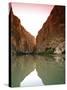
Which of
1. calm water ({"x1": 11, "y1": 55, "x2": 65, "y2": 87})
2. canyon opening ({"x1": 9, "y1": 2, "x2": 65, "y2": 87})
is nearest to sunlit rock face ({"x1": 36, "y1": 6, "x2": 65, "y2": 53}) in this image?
canyon opening ({"x1": 9, "y1": 2, "x2": 65, "y2": 87})

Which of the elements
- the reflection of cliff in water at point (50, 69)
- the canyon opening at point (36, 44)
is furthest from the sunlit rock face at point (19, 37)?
the reflection of cliff in water at point (50, 69)

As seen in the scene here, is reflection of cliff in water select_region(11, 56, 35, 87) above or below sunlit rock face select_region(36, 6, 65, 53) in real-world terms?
below

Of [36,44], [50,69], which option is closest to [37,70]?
[50,69]

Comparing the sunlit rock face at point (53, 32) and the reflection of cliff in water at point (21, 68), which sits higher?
the sunlit rock face at point (53, 32)

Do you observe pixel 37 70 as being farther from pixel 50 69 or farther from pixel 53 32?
pixel 53 32

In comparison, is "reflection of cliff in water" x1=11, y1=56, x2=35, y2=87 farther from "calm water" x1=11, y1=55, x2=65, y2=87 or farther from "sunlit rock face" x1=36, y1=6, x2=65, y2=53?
"sunlit rock face" x1=36, y1=6, x2=65, y2=53

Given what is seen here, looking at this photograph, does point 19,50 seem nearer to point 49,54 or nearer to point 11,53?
point 11,53

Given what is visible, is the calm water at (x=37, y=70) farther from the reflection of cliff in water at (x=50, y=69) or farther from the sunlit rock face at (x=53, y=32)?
the sunlit rock face at (x=53, y=32)
